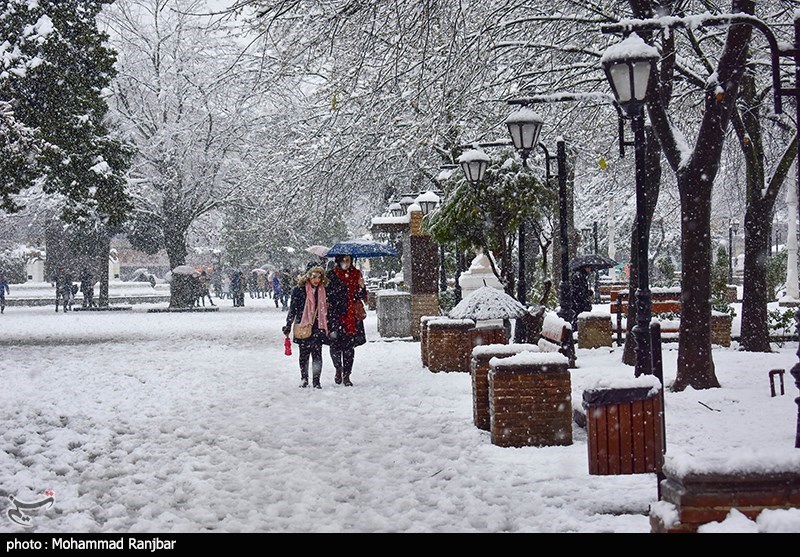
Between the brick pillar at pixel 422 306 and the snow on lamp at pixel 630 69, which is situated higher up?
the snow on lamp at pixel 630 69

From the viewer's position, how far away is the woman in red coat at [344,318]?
11.9 metres

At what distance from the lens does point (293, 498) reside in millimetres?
5969

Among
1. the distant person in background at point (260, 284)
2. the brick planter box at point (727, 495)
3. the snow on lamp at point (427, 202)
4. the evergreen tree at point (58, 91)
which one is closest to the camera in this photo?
the brick planter box at point (727, 495)

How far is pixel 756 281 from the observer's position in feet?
45.1

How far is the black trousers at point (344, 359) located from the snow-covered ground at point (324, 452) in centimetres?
32

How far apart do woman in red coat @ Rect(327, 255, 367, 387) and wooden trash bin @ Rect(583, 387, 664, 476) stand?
19.7ft

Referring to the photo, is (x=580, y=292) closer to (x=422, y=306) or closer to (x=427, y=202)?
(x=422, y=306)

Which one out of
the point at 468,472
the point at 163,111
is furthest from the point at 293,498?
the point at 163,111

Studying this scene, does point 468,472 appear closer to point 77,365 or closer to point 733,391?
point 733,391

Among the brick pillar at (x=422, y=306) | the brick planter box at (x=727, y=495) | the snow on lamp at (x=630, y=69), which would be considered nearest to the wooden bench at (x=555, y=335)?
the snow on lamp at (x=630, y=69)

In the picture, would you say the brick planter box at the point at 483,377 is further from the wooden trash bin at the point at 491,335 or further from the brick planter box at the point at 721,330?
the brick planter box at the point at 721,330

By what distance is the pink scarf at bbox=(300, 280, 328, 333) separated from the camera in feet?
38.2

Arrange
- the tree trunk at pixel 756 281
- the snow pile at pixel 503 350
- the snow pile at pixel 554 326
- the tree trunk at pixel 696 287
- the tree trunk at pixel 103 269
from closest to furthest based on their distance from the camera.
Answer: the snow pile at pixel 503 350, the snow pile at pixel 554 326, the tree trunk at pixel 696 287, the tree trunk at pixel 756 281, the tree trunk at pixel 103 269

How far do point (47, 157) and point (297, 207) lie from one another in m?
12.5
